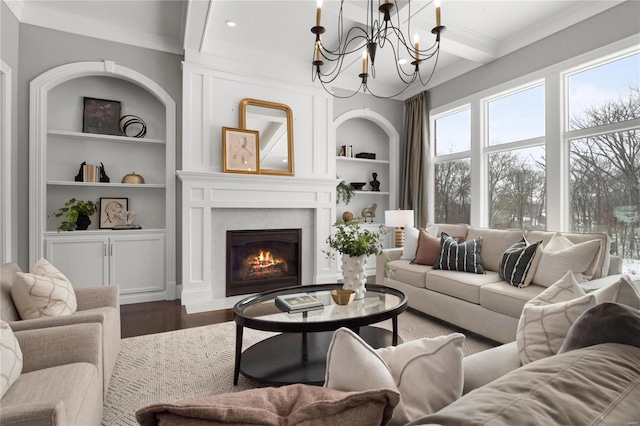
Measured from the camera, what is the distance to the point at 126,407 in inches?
72.7

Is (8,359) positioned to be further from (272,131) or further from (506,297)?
(272,131)

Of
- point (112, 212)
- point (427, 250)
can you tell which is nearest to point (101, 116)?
point (112, 212)

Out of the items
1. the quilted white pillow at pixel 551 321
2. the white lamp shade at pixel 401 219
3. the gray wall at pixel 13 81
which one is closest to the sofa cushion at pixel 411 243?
the white lamp shade at pixel 401 219

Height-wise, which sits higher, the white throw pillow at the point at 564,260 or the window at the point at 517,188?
the window at the point at 517,188

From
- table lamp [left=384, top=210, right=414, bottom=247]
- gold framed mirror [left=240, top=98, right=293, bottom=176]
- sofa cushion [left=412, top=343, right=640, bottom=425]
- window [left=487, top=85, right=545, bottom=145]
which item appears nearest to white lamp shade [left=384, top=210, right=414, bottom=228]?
table lamp [left=384, top=210, right=414, bottom=247]

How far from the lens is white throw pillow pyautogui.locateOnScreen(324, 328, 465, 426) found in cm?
76

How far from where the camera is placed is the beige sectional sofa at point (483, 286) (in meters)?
2.54

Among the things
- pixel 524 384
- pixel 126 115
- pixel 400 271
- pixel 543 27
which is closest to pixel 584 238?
pixel 400 271

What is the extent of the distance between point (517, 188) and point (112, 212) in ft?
16.0

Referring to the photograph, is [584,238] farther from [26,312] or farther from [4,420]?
[26,312]

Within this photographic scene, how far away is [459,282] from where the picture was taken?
2.95 m

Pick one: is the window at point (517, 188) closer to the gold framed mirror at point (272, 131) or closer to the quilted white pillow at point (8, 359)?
the gold framed mirror at point (272, 131)

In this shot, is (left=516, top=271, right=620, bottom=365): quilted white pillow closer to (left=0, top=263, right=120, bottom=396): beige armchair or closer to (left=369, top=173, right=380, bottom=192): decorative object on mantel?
(left=0, top=263, right=120, bottom=396): beige armchair

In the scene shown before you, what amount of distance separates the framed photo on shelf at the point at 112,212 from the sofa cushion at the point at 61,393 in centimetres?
287
